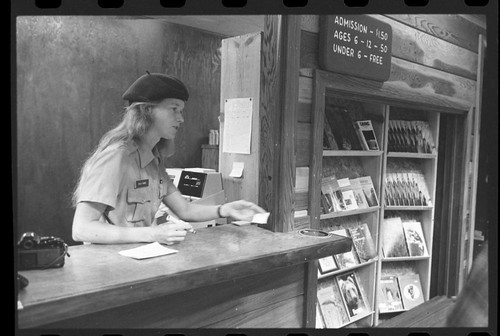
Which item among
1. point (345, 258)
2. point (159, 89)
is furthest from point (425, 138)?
point (159, 89)

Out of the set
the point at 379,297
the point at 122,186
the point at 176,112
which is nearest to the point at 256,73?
the point at 176,112

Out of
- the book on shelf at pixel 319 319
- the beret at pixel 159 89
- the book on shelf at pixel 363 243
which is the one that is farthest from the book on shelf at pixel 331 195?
the beret at pixel 159 89

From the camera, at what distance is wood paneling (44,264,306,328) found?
4.18 feet

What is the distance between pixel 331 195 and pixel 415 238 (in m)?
0.97

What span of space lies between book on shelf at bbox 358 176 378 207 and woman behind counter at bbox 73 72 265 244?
124 centimetres

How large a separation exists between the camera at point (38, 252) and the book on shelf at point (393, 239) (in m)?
2.33

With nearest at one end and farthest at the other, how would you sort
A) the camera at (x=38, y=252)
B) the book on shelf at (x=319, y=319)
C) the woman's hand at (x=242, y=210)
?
1. the camera at (x=38, y=252)
2. the woman's hand at (x=242, y=210)
3. the book on shelf at (x=319, y=319)

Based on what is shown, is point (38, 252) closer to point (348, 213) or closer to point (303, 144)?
point (303, 144)

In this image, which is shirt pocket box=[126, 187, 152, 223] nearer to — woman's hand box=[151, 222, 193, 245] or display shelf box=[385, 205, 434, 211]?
woman's hand box=[151, 222, 193, 245]

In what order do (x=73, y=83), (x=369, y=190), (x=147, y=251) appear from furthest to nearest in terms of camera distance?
1. (x=73, y=83)
2. (x=369, y=190)
3. (x=147, y=251)

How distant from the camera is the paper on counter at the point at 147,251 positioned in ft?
4.58

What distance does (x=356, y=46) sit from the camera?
1.97 meters

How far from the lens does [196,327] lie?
1.45 m

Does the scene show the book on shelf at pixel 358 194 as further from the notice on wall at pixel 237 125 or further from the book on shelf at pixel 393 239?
the notice on wall at pixel 237 125
